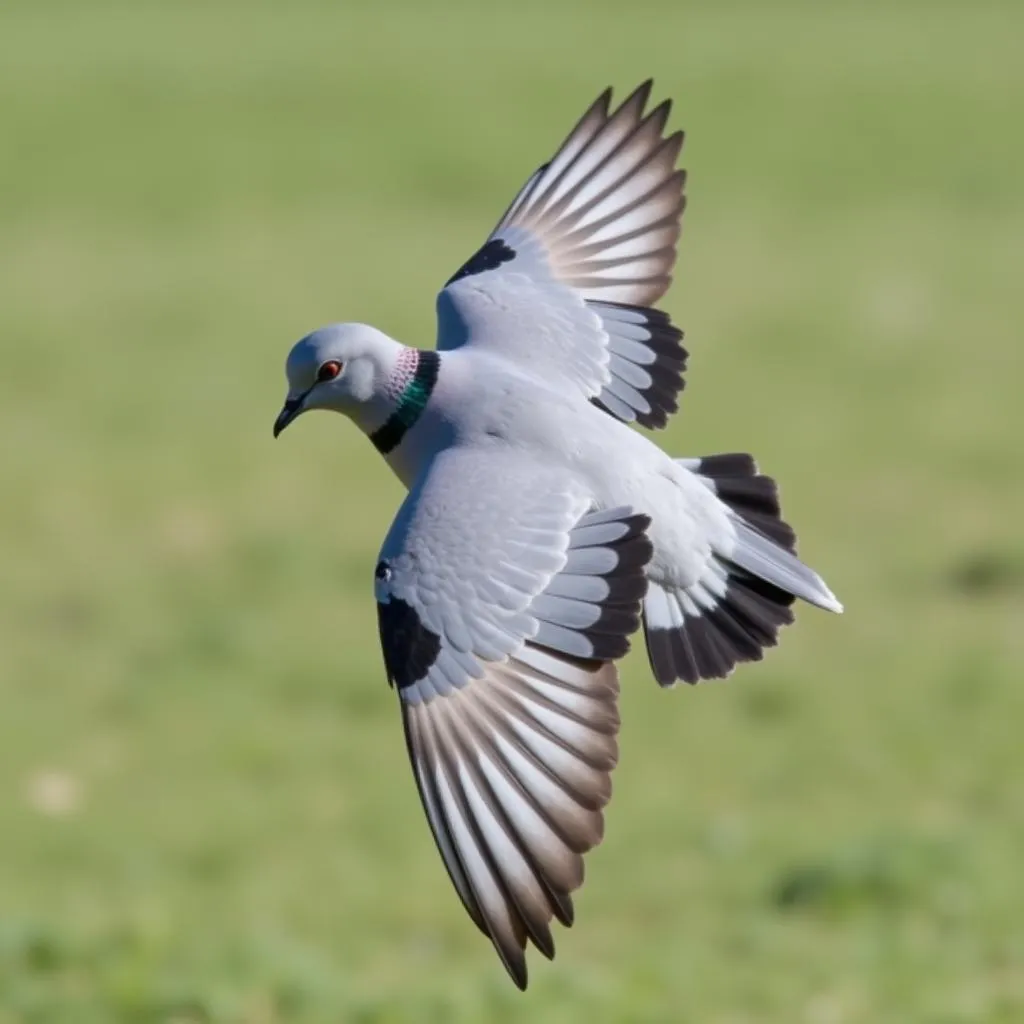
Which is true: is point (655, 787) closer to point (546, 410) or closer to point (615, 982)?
point (615, 982)

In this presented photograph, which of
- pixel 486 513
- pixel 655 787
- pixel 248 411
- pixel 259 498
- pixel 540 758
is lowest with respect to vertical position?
pixel 540 758

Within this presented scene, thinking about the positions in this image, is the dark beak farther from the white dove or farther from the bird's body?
the bird's body

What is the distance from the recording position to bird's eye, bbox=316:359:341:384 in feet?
16.6

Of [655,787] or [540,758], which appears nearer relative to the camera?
[540,758]

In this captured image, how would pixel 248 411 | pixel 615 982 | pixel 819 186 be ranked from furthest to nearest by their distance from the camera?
pixel 819 186 < pixel 248 411 < pixel 615 982

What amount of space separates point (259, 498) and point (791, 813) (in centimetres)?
586

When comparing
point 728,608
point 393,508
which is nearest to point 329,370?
point 728,608

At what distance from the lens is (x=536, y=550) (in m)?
4.79

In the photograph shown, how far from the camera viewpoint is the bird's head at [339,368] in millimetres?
5051

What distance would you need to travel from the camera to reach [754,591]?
5355mm

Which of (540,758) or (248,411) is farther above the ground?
(248,411)

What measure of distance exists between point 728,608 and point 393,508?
1049 centimetres

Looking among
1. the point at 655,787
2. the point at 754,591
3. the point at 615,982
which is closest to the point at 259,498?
the point at 655,787

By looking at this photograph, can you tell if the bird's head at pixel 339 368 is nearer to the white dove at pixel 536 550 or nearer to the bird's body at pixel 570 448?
the white dove at pixel 536 550
